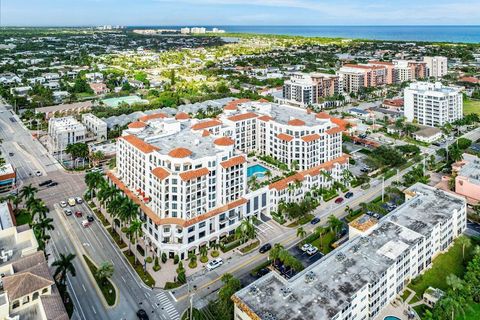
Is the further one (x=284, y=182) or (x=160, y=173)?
(x=284, y=182)

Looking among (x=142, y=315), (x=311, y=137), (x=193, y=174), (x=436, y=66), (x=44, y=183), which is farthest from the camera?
(x=436, y=66)

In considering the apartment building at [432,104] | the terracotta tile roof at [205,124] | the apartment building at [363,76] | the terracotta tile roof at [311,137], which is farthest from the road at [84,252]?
the apartment building at [363,76]

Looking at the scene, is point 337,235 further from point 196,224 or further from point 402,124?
point 402,124

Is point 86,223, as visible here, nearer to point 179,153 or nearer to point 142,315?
point 179,153

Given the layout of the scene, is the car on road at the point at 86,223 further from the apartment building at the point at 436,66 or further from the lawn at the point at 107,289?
the apartment building at the point at 436,66

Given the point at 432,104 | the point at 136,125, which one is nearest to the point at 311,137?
the point at 136,125

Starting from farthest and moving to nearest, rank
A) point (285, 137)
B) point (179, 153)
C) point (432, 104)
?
point (432, 104) → point (285, 137) → point (179, 153)

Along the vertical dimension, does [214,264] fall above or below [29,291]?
below
